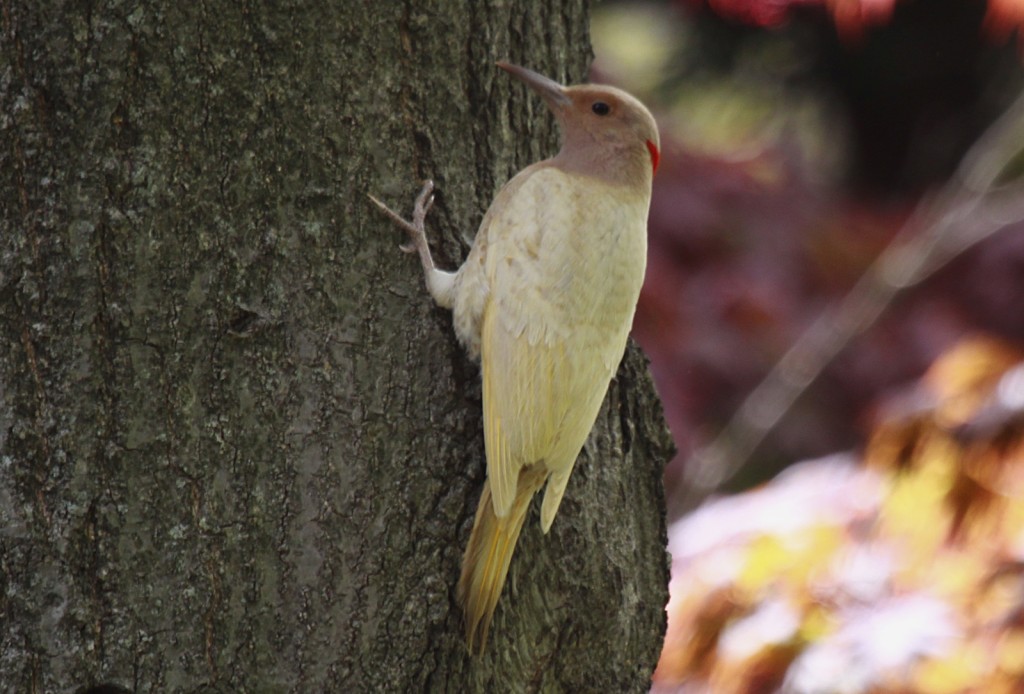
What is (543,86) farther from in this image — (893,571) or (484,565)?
(893,571)

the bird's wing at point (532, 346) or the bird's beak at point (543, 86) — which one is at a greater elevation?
the bird's beak at point (543, 86)

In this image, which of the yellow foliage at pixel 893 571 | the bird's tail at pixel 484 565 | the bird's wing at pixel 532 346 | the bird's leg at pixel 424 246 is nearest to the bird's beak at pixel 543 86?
the bird's wing at pixel 532 346

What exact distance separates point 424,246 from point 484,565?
580 mm

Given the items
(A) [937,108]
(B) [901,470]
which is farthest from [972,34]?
(B) [901,470]

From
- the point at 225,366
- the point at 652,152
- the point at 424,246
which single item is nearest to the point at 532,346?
the point at 424,246

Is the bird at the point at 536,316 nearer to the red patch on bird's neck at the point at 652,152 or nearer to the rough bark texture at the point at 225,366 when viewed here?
the rough bark texture at the point at 225,366

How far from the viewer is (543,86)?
252 cm

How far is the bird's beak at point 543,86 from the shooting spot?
241 centimetres

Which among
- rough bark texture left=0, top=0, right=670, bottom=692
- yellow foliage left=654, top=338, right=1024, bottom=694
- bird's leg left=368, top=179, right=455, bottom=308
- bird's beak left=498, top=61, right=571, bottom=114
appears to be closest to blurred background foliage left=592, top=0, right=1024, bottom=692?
yellow foliage left=654, top=338, right=1024, bottom=694

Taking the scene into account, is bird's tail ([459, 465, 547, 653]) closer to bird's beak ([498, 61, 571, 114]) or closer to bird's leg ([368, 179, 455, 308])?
bird's leg ([368, 179, 455, 308])

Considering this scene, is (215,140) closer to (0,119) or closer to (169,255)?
(169,255)

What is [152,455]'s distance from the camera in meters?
2.04

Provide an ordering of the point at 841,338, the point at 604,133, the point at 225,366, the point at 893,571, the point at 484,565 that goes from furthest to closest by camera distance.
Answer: the point at 841,338 → the point at 893,571 → the point at 604,133 → the point at 484,565 → the point at 225,366

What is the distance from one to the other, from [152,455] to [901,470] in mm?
2187
